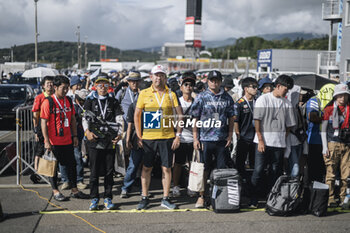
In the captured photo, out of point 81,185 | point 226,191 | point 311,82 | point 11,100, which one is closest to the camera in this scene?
point 226,191

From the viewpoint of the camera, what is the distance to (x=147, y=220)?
5.11 m

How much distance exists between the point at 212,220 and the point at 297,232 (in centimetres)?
119

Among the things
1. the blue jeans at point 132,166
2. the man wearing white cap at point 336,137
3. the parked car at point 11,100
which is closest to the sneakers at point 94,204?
the blue jeans at point 132,166

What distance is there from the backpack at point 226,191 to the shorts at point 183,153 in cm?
97

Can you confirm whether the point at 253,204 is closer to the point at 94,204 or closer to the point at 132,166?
the point at 132,166

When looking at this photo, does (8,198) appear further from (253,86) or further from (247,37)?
(247,37)

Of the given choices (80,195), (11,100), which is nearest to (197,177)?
(80,195)

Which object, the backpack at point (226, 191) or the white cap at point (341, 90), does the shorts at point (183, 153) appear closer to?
the backpack at point (226, 191)

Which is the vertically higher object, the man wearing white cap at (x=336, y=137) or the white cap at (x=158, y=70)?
the white cap at (x=158, y=70)

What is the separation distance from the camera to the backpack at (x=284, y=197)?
5.30m

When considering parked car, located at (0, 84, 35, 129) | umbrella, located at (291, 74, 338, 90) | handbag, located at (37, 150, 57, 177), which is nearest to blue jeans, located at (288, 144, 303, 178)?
umbrella, located at (291, 74, 338, 90)

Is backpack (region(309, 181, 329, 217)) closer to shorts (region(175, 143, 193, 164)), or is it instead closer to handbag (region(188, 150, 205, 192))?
handbag (region(188, 150, 205, 192))

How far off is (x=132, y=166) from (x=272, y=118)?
2567 mm

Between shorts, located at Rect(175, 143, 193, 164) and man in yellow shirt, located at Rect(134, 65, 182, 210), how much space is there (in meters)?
0.71
